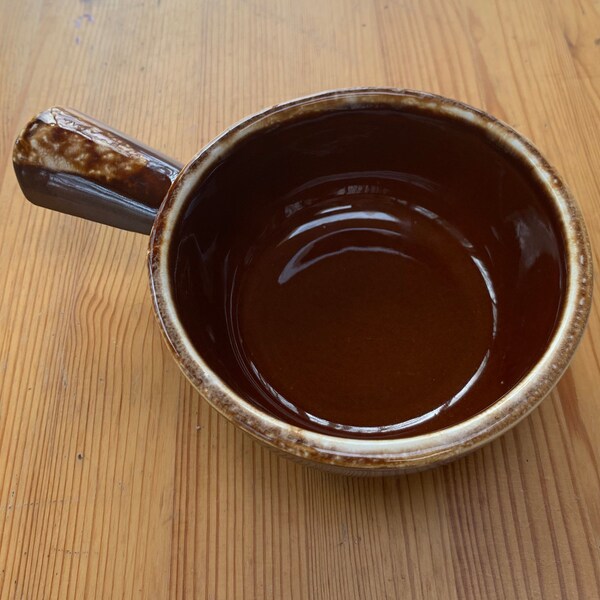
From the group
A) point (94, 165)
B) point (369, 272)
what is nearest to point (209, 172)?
point (94, 165)

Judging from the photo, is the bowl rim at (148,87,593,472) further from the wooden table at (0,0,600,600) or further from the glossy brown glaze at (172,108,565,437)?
the wooden table at (0,0,600,600)

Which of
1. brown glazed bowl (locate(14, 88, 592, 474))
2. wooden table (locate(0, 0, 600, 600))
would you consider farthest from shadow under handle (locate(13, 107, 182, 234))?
wooden table (locate(0, 0, 600, 600))

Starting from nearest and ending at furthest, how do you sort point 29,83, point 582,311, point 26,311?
point 582,311 → point 26,311 → point 29,83

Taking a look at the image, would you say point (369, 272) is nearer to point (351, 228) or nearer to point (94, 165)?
point (351, 228)

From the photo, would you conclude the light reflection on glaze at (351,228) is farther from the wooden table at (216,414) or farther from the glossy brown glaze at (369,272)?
the wooden table at (216,414)

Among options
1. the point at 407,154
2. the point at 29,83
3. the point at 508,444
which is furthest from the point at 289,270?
the point at 29,83

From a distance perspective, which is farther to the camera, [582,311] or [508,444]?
[508,444]

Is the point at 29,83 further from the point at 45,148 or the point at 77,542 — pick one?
the point at 77,542
